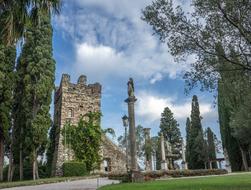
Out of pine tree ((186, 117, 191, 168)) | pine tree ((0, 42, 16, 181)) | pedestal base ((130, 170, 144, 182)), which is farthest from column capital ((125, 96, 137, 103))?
pine tree ((186, 117, 191, 168))

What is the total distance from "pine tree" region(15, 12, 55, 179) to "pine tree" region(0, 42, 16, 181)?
100 cm

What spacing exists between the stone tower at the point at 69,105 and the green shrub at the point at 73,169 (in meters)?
2.37

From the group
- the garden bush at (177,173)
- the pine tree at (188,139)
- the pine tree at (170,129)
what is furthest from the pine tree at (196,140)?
the garden bush at (177,173)

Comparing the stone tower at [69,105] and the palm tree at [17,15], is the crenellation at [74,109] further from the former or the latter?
the palm tree at [17,15]

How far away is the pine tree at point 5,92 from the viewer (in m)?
26.6

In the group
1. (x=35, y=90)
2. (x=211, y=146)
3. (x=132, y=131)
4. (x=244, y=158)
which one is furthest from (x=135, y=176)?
(x=211, y=146)

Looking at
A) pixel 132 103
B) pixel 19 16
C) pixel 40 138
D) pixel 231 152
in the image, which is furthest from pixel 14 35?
pixel 231 152

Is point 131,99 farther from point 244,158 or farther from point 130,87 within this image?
point 244,158

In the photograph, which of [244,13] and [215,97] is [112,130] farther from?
[244,13]

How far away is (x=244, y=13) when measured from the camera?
11.3 meters

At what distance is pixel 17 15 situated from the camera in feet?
30.1

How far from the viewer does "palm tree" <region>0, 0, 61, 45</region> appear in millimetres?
8859

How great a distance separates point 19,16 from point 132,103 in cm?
992

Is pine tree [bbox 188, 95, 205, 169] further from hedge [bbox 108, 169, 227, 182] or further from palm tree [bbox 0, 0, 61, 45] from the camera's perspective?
palm tree [bbox 0, 0, 61, 45]
